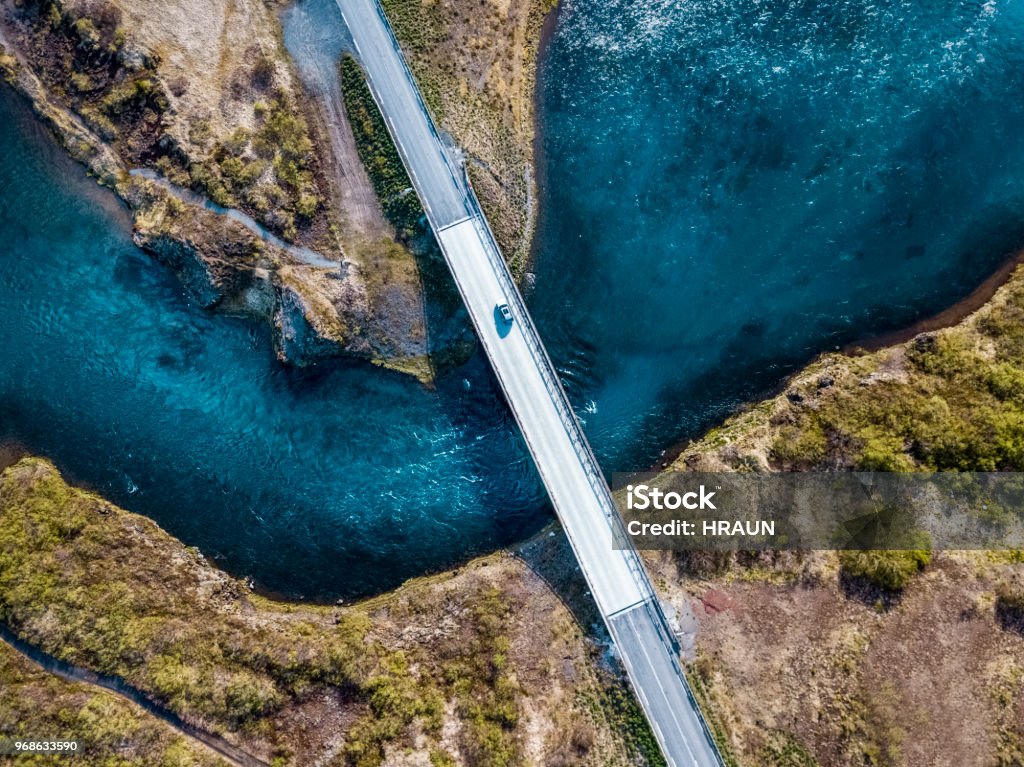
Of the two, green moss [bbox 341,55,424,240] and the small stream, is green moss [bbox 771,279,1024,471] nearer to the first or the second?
green moss [bbox 341,55,424,240]

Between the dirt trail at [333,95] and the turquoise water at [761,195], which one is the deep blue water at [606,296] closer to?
the turquoise water at [761,195]

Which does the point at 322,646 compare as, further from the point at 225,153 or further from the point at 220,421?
the point at 225,153

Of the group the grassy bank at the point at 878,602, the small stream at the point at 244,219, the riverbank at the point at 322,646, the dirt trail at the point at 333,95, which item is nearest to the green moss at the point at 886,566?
the grassy bank at the point at 878,602

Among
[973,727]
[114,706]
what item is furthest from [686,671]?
[114,706]

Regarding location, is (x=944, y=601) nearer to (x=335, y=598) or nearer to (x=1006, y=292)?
(x=1006, y=292)

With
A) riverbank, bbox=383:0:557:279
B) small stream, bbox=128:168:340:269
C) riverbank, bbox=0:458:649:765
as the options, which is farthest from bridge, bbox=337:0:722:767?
small stream, bbox=128:168:340:269

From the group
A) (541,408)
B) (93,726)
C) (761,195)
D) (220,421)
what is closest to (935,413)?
(761,195)

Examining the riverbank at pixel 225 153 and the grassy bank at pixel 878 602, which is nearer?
the grassy bank at pixel 878 602
